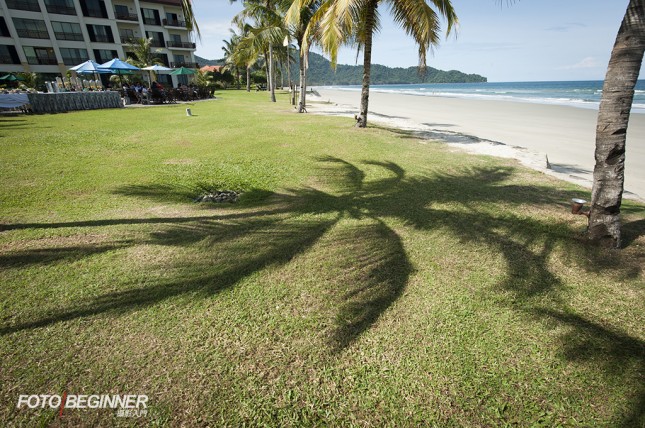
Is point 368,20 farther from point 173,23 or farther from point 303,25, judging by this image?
point 173,23

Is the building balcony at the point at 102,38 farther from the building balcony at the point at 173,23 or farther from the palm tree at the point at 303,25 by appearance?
the palm tree at the point at 303,25

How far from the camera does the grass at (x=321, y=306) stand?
7.21 feet

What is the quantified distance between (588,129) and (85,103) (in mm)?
27133

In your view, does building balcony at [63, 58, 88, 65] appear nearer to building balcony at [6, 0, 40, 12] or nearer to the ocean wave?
building balcony at [6, 0, 40, 12]

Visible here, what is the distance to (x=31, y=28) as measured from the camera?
3509 centimetres

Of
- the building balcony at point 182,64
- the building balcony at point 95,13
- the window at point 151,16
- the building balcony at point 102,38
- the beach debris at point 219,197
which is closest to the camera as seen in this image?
the beach debris at point 219,197

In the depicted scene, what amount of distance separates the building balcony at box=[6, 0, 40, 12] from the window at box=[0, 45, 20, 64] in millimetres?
4185

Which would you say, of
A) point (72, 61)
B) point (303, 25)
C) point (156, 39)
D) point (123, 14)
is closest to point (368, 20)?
point (303, 25)

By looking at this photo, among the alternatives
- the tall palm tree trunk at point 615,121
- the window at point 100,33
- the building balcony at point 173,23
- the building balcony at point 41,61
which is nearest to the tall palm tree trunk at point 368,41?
the tall palm tree trunk at point 615,121

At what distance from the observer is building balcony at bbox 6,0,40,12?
33594 millimetres

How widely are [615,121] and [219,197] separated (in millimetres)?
5924

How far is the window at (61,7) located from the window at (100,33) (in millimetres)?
2079

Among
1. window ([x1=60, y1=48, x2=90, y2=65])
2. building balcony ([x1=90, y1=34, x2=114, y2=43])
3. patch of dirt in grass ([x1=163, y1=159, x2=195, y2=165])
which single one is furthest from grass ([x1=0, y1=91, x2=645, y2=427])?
building balcony ([x1=90, y1=34, x2=114, y2=43])

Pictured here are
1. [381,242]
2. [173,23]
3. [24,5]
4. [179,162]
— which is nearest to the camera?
[381,242]
